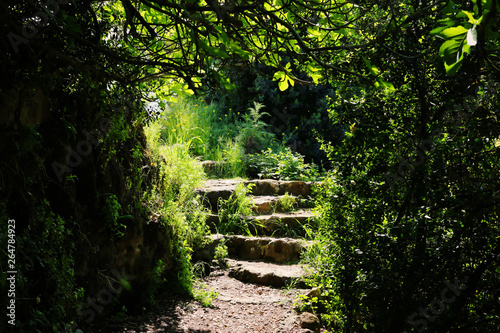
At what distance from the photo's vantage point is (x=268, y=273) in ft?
18.1

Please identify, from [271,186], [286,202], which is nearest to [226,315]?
[286,202]

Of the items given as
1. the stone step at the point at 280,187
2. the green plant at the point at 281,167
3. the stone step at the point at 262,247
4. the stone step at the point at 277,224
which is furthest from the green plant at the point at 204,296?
the green plant at the point at 281,167

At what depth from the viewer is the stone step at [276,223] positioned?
6.84 m

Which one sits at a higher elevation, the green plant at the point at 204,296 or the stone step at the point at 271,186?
the stone step at the point at 271,186

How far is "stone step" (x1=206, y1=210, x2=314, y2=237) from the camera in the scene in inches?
269

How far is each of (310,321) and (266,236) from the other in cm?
302

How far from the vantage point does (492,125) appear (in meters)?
2.33

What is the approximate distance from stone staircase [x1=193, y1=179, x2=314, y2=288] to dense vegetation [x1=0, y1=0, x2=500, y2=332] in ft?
6.66

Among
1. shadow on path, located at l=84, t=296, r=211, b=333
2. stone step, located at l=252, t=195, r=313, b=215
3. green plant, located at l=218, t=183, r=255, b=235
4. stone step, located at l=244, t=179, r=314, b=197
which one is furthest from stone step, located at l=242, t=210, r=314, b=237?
shadow on path, located at l=84, t=296, r=211, b=333

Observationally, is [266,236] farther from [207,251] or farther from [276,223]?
[207,251]

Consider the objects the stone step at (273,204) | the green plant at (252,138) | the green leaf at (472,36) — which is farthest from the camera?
the green plant at (252,138)

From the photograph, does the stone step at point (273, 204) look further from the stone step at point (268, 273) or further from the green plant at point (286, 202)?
the stone step at point (268, 273)

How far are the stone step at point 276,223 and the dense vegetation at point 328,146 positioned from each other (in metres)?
3.18

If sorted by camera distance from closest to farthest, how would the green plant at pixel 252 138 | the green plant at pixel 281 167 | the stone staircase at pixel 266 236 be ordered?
the stone staircase at pixel 266 236, the green plant at pixel 281 167, the green plant at pixel 252 138
